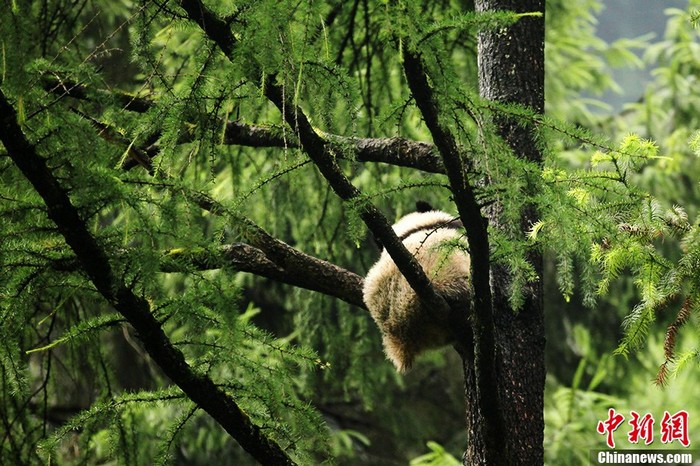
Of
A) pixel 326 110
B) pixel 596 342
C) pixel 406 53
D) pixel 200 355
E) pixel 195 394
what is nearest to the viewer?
pixel 406 53

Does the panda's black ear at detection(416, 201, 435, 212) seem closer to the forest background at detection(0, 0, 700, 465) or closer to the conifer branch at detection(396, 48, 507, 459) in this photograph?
the forest background at detection(0, 0, 700, 465)

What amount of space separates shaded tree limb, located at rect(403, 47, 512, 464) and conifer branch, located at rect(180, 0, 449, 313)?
0.83ft

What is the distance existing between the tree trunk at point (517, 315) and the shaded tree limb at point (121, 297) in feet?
2.51

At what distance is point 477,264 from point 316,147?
0.49 m

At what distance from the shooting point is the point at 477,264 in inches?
77.0

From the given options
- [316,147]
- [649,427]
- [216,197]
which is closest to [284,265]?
[216,197]

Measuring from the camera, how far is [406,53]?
1.56m

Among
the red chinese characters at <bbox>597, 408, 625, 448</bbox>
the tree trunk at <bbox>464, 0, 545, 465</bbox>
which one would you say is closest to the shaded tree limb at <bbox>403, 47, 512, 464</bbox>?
the tree trunk at <bbox>464, 0, 545, 465</bbox>

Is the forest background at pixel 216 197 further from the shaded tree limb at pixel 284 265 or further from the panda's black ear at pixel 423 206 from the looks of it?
the panda's black ear at pixel 423 206

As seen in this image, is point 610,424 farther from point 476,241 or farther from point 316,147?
point 316,147

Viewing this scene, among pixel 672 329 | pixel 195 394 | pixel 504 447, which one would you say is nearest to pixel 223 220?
pixel 195 394

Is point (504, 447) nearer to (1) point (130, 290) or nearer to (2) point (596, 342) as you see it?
(1) point (130, 290)

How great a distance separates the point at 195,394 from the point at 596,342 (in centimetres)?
640

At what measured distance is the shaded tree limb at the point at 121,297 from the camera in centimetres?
171
